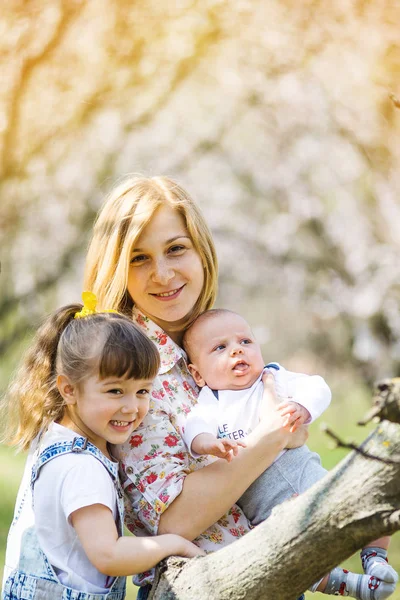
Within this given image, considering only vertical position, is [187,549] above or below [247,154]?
below

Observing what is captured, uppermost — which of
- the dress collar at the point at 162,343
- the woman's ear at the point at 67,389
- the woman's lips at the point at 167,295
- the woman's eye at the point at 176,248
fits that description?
the woman's eye at the point at 176,248

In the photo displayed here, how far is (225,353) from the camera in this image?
1.79 meters

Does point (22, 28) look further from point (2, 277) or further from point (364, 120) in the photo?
point (364, 120)

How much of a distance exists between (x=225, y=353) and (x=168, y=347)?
13 centimetres

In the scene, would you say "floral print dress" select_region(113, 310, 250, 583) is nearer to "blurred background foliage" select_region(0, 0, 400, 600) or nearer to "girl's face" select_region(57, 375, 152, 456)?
"girl's face" select_region(57, 375, 152, 456)

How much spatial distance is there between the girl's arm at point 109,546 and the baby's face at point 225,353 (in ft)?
1.43

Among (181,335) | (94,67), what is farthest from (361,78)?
(181,335)

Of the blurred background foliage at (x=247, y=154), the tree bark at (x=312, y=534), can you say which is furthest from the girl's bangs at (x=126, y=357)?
the blurred background foliage at (x=247, y=154)

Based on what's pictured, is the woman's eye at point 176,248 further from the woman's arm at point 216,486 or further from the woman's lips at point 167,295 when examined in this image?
the woman's arm at point 216,486

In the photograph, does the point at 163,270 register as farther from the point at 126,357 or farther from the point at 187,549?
the point at 187,549

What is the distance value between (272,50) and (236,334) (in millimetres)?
5804

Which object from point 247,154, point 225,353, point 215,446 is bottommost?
point 215,446

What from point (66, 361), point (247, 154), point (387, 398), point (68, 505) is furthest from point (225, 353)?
point (247, 154)

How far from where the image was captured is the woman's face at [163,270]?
1824mm
